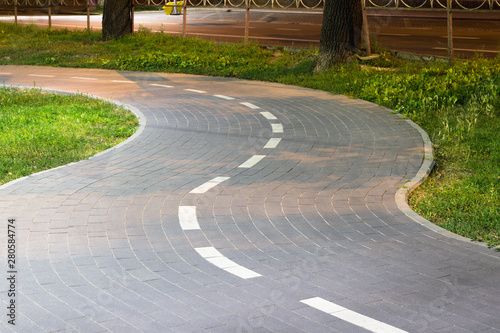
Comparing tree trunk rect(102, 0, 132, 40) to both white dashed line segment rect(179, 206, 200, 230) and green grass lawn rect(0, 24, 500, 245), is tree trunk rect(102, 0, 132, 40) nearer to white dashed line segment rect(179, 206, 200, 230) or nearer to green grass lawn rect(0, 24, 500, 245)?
green grass lawn rect(0, 24, 500, 245)

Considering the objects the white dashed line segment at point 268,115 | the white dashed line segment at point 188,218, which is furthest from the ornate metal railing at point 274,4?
the white dashed line segment at point 188,218

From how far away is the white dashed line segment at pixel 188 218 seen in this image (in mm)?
6235

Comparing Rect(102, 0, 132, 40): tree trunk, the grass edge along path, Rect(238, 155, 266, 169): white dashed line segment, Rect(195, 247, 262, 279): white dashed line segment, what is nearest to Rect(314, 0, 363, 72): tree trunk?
the grass edge along path

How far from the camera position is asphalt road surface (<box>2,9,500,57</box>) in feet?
69.4

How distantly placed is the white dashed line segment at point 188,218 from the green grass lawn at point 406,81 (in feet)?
8.51

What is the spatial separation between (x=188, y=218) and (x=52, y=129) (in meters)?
4.72

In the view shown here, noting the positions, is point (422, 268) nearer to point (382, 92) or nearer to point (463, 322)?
point (463, 322)

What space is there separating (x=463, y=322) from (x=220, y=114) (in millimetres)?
7930

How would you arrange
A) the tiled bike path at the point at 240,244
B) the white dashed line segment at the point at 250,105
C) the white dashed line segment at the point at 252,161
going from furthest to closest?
the white dashed line segment at the point at 250,105
the white dashed line segment at the point at 252,161
the tiled bike path at the point at 240,244

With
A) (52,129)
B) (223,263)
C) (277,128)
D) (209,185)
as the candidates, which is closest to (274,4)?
(277,128)

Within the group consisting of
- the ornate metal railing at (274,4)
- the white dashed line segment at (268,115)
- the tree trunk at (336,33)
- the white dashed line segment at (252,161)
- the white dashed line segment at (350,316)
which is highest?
the ornate metal railing at (274,4)

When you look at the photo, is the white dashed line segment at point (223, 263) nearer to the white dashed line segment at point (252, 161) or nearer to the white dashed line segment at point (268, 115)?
the white dashed line segment at point (252, 161)

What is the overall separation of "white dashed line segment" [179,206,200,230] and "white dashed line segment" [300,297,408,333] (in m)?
1.89

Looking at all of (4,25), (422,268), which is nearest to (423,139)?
(422,268)
